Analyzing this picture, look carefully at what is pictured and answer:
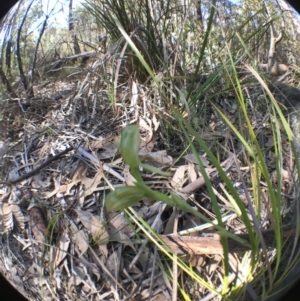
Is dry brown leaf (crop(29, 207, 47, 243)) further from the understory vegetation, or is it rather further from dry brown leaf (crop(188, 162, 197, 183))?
dry brown leaf (crop(188, 162, 197, 183))

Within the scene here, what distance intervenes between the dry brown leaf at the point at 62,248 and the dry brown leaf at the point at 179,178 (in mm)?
A: 154

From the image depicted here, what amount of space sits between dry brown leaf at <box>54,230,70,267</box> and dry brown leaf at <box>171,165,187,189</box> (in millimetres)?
154

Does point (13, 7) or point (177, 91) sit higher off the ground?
point (13, 7)

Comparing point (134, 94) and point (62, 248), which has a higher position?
point (134, 94)

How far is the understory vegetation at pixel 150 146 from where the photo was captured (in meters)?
0.55

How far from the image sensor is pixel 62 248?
587 millimetres

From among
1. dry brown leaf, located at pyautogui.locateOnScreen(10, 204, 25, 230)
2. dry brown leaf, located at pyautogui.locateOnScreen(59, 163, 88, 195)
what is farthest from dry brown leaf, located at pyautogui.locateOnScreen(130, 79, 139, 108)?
dry brown leaf, located at pyautogui.locateOnScreen(10, 204, 25, 230)

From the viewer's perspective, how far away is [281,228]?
543mm

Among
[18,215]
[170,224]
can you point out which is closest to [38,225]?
[18,215]

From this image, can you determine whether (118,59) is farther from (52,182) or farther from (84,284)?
(84,284)

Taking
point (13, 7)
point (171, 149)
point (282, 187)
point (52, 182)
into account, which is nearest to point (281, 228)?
point (282, 187)

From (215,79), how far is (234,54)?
0.05 m

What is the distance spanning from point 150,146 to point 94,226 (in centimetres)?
13

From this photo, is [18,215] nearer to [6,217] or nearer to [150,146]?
[6,217]
